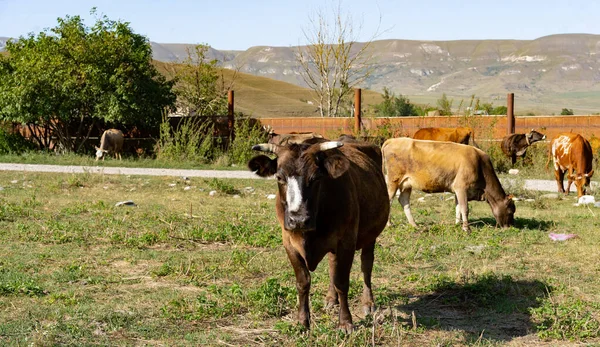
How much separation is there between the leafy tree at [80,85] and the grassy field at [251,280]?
13.8m

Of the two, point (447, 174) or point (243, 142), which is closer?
point (447, 174)

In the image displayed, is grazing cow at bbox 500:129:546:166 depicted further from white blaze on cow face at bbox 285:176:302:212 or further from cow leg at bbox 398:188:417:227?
white blaze on cow face at bbox 285:176:302:212

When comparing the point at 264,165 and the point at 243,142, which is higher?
the point at 264,165

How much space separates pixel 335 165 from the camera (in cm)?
661

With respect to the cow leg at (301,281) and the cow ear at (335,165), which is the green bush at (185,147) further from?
the cow ear at (335,165)

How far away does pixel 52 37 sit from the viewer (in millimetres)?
29484

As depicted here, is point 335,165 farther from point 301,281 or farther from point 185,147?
point 185,147

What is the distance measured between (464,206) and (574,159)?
21.3 ft

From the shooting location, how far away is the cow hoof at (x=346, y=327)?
22.2ft

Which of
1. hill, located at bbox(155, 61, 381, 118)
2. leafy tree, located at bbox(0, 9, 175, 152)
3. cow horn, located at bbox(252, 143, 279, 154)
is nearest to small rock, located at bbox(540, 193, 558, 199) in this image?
cow horn, located at bbox(252, 143, 279, 154)

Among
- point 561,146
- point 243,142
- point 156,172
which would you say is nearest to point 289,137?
point 243,142

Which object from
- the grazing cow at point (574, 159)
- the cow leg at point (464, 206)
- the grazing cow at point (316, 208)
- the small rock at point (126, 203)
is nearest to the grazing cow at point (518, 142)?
the grazing cow at point (574, 159)

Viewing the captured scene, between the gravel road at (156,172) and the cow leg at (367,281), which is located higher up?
the cow leg at (367,281)

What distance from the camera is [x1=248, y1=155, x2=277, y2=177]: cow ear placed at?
22.2 ft
